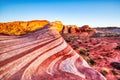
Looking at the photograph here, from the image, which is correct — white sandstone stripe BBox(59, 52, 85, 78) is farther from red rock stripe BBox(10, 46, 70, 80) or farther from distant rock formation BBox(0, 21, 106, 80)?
red rock stripe BBox(10, 46, 70, 80)

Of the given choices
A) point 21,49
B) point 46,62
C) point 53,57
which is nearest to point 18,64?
point 21,49

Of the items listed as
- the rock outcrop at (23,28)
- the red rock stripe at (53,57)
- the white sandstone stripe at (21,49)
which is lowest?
the red rock stripe at (53,57)

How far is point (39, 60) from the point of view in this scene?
20.4ft

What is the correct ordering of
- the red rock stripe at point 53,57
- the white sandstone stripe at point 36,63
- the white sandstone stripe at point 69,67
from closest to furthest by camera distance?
the white sandstone stripe at point 36,63 → the red rock stripe at point 53,57 → the white sandstone stripe at point 69,67

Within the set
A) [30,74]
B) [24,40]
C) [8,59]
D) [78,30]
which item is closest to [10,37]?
[24,40]

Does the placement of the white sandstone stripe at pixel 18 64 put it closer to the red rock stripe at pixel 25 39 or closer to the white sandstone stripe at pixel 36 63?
the white sandstone stripe at pixel 36 63

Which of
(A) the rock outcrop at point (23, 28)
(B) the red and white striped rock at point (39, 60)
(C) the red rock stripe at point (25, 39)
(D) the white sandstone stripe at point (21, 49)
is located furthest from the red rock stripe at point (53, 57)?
(A) the rock outcrop at point (23, 28)

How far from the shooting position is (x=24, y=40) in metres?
6.91

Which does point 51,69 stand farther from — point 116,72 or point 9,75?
point 116,72

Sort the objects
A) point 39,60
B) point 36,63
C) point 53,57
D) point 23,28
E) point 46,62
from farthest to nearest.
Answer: point 23,28, point 53,57, point 46,62, point 39,60, point 36,63

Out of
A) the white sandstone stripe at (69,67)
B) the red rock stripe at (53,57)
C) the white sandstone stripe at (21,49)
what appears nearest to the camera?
the white sandstone stripe at (21,49)

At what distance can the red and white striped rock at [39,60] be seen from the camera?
543 cm

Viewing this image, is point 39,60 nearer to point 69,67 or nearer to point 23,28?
point 69,67

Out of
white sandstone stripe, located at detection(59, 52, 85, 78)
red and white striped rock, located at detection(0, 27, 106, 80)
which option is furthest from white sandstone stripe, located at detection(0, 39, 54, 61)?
white sandstone stripe, located at detection(59, 52, 85, 78)
